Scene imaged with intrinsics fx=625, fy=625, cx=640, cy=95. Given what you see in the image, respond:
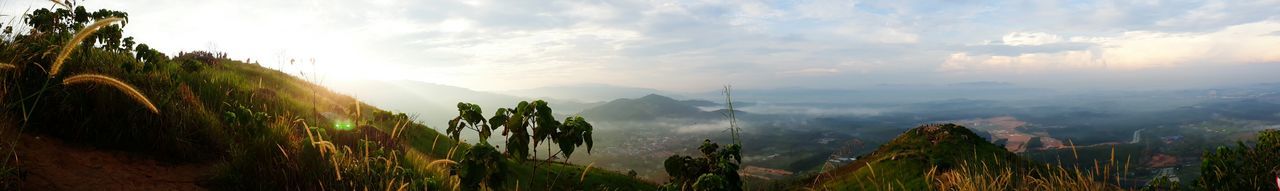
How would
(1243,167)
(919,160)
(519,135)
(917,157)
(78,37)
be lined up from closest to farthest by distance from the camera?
(78,37) < (519,135) < (1243,167) < (919,160) < (917,157)

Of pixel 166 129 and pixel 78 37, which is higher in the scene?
pixel 78 37

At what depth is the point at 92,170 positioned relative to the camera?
607cm

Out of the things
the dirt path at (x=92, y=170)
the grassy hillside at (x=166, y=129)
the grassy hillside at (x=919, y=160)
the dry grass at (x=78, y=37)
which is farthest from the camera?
the grassy hillside at (x=919, y=160)

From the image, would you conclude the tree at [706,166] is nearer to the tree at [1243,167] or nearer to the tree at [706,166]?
the tree at [706,166]

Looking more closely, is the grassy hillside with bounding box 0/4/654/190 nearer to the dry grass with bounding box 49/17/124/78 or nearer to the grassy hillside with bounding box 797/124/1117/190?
the dry grass with bounding box 49/17/124/78

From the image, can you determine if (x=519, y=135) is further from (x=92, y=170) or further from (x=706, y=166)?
(x=92, y=170)

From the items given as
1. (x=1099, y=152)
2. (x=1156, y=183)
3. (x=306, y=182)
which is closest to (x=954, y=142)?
(x=1156, y=183)

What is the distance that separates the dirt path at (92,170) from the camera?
5562 millimetres

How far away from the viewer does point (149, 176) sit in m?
6.29

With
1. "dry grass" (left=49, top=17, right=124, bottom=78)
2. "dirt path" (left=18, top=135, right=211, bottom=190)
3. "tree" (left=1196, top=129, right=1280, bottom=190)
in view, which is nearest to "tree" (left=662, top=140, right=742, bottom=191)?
"dirt path" (left=18, top=135, right=211, bottom=190)

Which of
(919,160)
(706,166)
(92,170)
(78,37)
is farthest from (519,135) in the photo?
(919,160)

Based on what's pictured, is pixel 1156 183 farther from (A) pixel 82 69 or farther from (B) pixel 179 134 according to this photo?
(A) pixel 82 69

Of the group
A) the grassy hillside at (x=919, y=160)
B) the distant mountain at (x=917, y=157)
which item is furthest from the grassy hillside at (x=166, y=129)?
the distant mountain at (x=917, y=157)

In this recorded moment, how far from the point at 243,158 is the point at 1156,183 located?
39.1 feet
